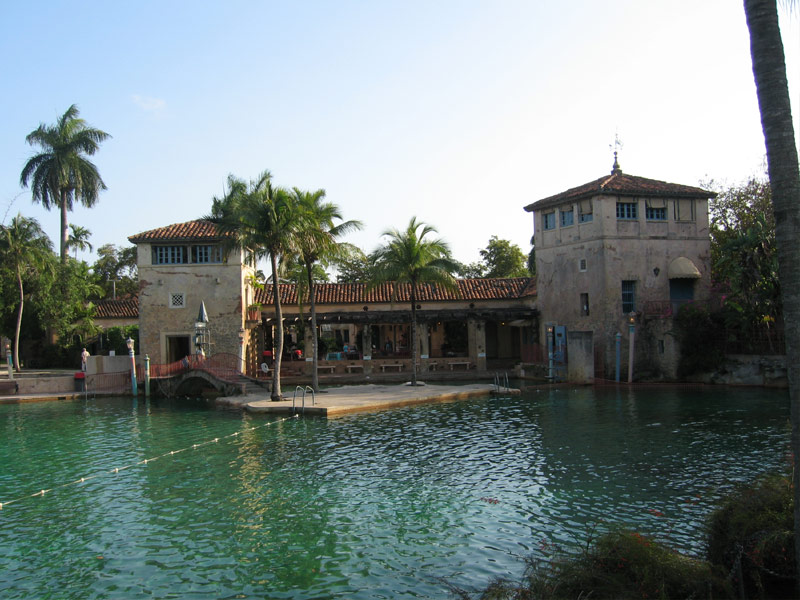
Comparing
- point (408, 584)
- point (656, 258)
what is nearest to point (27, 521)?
point (408, 584)

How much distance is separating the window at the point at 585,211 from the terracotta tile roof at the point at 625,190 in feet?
1.20

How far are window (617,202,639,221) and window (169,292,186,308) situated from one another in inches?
937

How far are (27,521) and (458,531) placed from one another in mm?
8085

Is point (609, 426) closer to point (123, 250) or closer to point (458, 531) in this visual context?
point (458, 531)

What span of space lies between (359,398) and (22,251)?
27011 mm

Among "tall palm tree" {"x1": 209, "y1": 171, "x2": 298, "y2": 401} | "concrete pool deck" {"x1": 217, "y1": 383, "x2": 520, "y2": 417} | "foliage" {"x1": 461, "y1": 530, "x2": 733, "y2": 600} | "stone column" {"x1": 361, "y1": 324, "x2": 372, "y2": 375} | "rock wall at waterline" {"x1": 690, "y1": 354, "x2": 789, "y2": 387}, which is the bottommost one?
"foliage" {"x1": 461, "y1": 530, "x2": 733, "y2": 600}

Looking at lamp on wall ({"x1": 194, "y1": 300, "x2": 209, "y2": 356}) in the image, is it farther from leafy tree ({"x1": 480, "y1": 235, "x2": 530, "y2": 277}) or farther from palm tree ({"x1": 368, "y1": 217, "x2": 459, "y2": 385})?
leafy tree ({"x1": 480, "y1": 235, "x2": 530, "y2": 277})

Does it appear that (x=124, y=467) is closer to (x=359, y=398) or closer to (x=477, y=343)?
(x=359, y=398)

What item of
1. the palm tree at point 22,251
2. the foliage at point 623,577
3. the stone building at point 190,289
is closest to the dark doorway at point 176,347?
the stone building at point 190,289

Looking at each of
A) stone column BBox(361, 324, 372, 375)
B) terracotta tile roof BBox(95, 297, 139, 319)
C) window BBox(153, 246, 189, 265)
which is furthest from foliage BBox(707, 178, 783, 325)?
terracotta tile roof BBox(95, 297, 139, 319)

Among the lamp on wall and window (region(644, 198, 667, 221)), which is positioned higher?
window (region(644, 198, 667, 221))

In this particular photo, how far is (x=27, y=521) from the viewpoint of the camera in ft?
39.9

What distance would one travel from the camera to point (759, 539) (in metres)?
7.57

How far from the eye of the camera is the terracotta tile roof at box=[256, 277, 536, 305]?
39.9m
